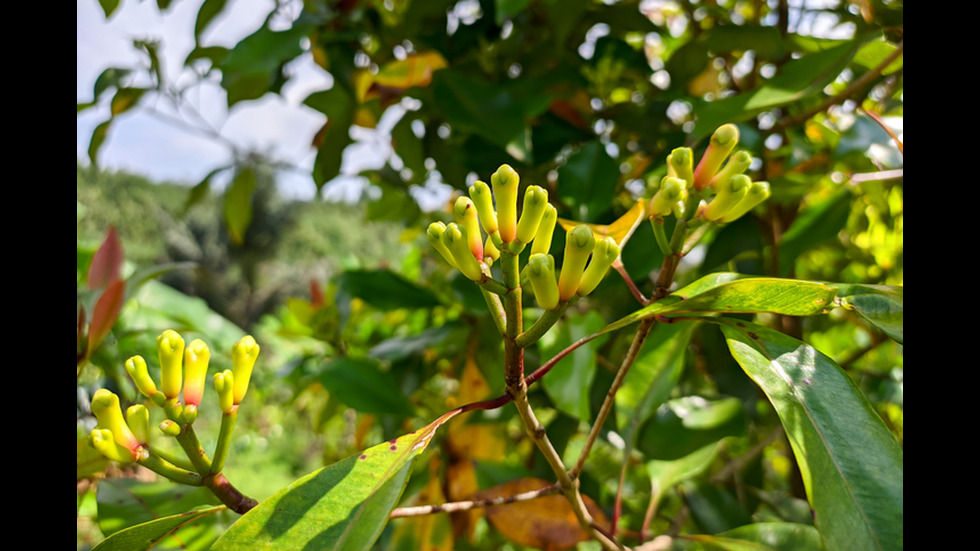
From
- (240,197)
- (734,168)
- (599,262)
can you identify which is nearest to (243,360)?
(599,262)

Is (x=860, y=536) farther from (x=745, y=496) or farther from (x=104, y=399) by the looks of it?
(x=745, y=496)

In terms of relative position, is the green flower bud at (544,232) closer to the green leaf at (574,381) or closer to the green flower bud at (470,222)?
the green flower bud at (470,222)

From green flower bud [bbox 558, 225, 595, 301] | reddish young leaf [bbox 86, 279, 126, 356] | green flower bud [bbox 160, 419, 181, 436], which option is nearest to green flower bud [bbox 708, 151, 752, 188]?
green flower bud [bbox 558, 225, 595, 301]

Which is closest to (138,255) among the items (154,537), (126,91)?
(126,91)

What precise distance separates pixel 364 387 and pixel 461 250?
509mm

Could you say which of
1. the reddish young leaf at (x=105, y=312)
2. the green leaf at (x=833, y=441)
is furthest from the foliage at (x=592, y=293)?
the reddish young leaf at (x=105, y=312)

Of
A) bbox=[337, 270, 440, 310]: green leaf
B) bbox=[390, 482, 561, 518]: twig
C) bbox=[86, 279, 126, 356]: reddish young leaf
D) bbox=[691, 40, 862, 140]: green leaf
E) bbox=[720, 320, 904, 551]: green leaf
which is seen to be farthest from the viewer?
bbox=[337, 270, 440, 310]: green leaf

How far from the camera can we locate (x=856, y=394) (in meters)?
0.34

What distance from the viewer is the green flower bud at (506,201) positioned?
0.34 m

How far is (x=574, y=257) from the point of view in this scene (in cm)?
33

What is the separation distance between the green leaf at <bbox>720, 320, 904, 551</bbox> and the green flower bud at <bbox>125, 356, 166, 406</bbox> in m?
0.35

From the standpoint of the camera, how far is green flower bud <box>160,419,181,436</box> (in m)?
0.34

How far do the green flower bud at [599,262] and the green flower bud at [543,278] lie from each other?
26 millimetres

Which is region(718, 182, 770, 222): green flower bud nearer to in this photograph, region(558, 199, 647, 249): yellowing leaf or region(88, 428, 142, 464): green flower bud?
region(558, 199, 647, 249): yellowing leaf
